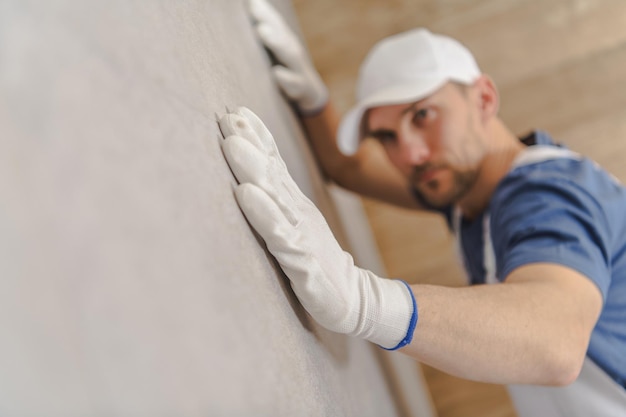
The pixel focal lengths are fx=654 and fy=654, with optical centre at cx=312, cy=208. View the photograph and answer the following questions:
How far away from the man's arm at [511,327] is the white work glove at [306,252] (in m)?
0.05

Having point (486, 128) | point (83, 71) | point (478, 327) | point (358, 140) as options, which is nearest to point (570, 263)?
point (478, 327)

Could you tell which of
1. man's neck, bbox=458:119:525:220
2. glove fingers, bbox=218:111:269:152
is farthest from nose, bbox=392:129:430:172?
glove fingers, bbox=218:111:269:152

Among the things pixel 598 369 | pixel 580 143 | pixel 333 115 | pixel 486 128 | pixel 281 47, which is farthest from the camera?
pixel 580 143

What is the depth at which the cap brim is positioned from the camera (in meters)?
1.19

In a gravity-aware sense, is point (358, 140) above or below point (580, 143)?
above

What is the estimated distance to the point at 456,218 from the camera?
139cm

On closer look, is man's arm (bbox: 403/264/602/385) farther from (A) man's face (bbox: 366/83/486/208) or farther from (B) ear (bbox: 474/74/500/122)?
(B) ear (bbox: 474/74/500/122)

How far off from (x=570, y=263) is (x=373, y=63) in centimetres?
61

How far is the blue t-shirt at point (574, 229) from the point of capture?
0.89 m

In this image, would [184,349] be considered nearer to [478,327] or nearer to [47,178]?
[47,178]

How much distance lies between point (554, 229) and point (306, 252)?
47 cm

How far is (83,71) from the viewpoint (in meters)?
0.33

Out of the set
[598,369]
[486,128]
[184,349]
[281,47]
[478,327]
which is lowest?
[598,369]

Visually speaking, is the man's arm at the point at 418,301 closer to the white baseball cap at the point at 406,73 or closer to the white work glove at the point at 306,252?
the white work glove at the point at 306,252
